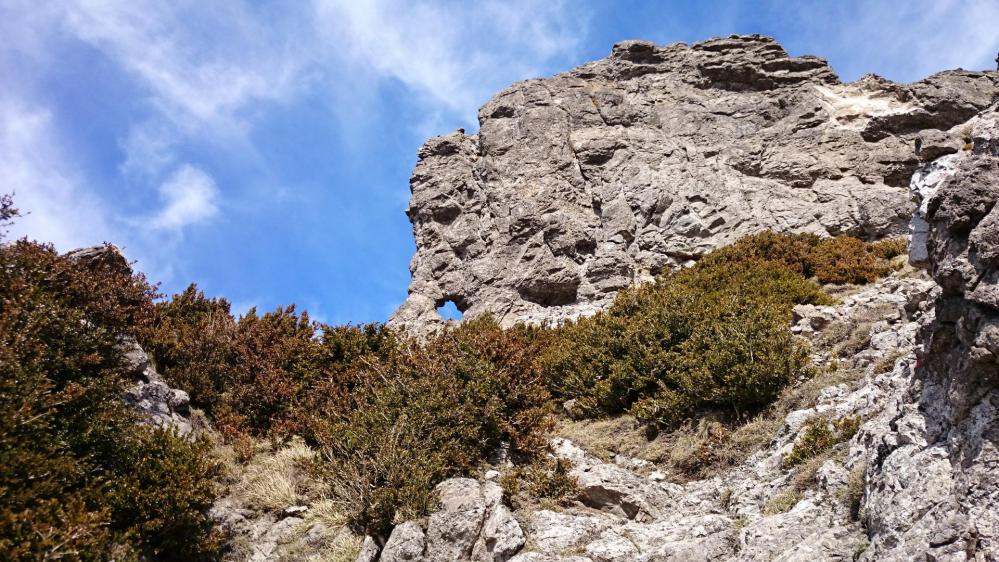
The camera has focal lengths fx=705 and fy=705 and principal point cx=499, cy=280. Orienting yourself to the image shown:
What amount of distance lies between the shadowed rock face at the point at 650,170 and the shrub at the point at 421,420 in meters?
8.89

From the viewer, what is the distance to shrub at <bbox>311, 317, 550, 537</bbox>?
891 centimetres

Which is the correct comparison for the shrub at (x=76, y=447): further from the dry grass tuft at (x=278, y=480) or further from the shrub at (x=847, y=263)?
the shrub at (x=847, y=263)

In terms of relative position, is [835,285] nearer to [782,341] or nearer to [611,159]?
[782,341]

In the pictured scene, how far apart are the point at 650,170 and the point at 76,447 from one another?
20247 mm

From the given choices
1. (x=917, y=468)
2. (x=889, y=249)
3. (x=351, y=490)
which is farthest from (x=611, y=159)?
(x=917, y=468)

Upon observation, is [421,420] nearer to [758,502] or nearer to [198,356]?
[758,502]

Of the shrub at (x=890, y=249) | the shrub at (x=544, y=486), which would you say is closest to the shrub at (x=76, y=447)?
the shrub at (x=544, y=486)

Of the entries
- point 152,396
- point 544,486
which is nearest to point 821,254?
point 544,486

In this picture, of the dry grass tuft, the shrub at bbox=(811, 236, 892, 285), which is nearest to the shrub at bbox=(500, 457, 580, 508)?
the dry grass tuft

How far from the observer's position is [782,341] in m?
10.8

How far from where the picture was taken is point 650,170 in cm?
2486

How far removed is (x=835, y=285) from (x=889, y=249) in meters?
2.70

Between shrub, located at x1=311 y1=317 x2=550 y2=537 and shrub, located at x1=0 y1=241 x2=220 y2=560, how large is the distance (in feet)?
6.55

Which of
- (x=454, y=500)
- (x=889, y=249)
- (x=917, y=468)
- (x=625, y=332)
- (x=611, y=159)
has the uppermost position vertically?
(x=611, y=159)
